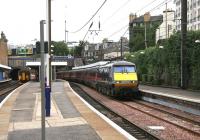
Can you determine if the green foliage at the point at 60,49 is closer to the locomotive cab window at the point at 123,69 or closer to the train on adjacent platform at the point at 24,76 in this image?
the train on adjacent platform at the point at 24,76

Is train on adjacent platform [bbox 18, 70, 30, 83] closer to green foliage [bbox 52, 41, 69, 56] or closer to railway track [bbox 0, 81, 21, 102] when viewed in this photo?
railway track [bbox 0, 81, 21, 102]

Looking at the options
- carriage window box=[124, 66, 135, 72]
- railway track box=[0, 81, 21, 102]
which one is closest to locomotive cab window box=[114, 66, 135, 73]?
carriage window box=[124, 66, 135, 72]

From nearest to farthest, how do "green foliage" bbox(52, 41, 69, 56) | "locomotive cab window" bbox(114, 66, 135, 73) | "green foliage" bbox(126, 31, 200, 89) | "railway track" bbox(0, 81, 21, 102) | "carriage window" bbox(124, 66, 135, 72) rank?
"locomotive cab window" bbox(114, 66, 135, 73) → "carriage window" bbox(124, 66, 135, 72) → "green foliage" bbox(126, 31, 200, 89) → "railway track" bbox(0, 81, 21, 102) → "green foliage" bbox(52, 41, 69, 56)

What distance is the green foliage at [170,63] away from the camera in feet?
143

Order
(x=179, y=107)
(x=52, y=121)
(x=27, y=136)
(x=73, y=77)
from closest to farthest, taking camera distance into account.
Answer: (x=27, y=136), (x=52, y=121), (x=179, y=107), (x=73, y=77)

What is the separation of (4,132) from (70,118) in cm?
418

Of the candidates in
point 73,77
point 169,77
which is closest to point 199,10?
point 73,77

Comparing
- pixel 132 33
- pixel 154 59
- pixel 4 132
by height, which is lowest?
pixel 4 132

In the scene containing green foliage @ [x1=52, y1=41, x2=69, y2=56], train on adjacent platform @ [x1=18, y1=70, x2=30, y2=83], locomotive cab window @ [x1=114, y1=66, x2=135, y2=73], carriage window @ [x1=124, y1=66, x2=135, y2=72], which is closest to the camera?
locomotive cab window @ [x1=114, y1=66, x2=135, y2=73]

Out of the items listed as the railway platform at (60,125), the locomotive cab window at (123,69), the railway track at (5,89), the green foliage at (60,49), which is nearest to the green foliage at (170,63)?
the locomotive cab window at (123,69)

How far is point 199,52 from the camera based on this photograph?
42.2 meters

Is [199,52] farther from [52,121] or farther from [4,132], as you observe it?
[4,132]

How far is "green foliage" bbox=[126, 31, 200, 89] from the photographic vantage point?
143 feet

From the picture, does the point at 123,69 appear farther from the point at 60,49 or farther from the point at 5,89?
the point at 60,49
